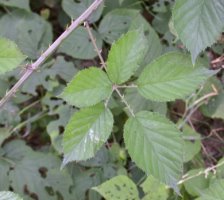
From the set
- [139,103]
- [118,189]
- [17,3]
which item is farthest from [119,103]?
[17,3]

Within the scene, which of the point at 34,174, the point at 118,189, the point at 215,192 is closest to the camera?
the point at 215,192

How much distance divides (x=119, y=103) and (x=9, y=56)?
0.86 meters

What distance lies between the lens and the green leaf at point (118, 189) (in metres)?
1.62

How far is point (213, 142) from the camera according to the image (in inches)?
88.4

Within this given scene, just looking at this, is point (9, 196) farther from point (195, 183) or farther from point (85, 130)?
point (195, 183)

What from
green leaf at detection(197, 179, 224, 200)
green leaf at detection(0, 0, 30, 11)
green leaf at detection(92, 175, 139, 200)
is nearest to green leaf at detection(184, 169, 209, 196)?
green leaf at detection(92, 175, 139, 200)

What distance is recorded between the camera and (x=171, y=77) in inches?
46.6

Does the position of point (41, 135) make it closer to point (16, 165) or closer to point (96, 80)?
point (16, 165)

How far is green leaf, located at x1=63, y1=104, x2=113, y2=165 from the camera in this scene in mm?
1183

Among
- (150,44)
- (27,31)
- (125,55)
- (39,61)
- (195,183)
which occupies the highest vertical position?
(39,61)

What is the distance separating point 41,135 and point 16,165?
1.56 feet

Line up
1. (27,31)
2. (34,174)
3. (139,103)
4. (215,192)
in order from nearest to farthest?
(215,192), (139,103), (34,174), (27,31)

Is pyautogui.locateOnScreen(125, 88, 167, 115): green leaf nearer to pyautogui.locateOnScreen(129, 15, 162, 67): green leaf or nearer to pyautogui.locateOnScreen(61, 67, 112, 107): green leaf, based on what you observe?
pyautogui.locateOnScreen(129, 15, 162, 67): green leaf

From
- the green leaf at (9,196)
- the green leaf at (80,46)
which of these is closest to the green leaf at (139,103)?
the green leaf at (80,46)
